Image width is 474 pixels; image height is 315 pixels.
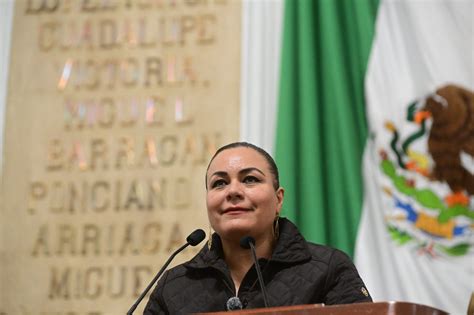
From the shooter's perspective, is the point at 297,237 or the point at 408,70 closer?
the point at 297,237

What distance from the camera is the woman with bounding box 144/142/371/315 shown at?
2180 millimetres

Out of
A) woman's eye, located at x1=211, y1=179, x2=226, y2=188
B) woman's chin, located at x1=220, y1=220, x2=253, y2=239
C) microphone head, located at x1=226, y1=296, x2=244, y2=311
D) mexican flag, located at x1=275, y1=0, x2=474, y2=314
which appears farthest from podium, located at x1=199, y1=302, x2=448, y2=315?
mexican flag, located at x1=275, y1=0, x2=474, y2=314

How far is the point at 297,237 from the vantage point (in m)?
2.30

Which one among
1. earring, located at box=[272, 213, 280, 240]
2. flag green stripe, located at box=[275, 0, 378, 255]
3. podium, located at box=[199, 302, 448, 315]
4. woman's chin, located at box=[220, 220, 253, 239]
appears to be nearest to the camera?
podium, located at box=[199, 302, 448, 315]

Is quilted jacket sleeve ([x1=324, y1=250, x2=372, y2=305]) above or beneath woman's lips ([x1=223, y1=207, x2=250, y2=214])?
beneath

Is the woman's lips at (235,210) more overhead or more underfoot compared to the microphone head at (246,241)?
more overhead

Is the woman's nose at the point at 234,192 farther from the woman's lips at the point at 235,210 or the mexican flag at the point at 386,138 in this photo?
the mexican flag at the point at 386,138

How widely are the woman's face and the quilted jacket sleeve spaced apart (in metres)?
0.23

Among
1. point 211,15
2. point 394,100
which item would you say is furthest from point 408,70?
point 211,15

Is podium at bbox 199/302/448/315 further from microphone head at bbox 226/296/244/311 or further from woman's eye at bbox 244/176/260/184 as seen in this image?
woman's eye at bbox 244/176/260/184

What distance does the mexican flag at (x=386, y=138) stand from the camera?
381 centimetres

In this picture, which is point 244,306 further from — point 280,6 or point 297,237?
point 280,6

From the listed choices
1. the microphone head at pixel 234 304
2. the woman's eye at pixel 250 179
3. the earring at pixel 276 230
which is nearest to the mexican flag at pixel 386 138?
the earring at pixel 276 230

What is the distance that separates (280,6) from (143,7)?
775 millimetres
